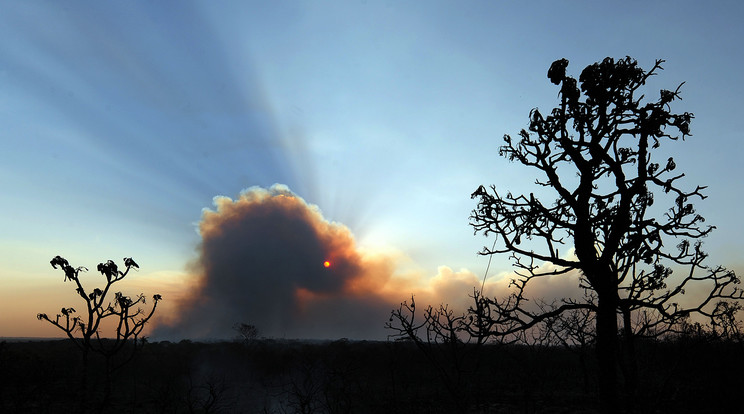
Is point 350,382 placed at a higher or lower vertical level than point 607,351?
lower

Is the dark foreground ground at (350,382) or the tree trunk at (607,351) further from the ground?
the tree trunk at (607,351)

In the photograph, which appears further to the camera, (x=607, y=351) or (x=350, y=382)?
(x=350, y=382)

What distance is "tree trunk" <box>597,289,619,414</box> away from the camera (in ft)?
24.3

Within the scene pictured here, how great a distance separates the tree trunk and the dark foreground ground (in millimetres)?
2494

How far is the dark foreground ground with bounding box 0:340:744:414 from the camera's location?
926 inches

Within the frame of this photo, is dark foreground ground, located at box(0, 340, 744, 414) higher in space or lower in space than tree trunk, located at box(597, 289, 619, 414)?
lower

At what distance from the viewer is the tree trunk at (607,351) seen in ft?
24.3

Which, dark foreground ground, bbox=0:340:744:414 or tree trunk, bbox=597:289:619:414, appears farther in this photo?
dark foreground ground, bbox=0:340:744:414

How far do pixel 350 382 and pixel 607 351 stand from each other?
13.9m

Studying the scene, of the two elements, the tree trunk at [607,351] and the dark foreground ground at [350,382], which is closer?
the tree trunk at [607,351]

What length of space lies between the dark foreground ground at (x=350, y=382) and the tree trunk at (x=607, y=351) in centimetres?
249

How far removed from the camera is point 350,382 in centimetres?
1941

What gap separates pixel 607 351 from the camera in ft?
25.0

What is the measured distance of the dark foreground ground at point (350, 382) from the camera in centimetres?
2352
